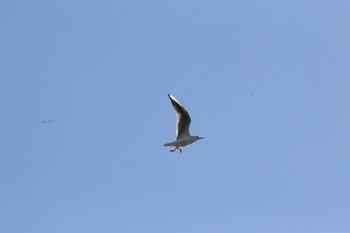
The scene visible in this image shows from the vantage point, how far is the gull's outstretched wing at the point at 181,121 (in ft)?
93.7

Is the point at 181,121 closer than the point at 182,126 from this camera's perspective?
Yes

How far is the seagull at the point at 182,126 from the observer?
27.8 metres

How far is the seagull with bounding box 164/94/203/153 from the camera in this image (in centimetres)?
2784

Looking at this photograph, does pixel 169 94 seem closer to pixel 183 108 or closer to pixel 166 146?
pixel 183 108

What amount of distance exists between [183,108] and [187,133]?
5.69 feet

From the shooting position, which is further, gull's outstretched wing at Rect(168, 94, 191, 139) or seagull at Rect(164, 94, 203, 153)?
gull's outstretched wing at Rect(168, 94, 191, 139)

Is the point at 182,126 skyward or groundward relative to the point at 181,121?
groundward

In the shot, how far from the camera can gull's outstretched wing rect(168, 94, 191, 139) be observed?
93.7 feet

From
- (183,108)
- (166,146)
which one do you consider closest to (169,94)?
(183,108)

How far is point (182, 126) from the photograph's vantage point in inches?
1147

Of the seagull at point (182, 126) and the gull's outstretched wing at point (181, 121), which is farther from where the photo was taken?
the gull's outstretched wing at point (181, 121)

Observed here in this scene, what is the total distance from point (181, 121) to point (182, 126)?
0.39 metres

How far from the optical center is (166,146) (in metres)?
27.2

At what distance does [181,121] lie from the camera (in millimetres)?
28938
